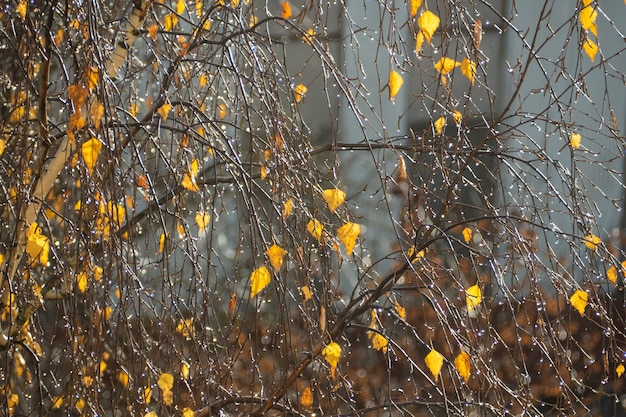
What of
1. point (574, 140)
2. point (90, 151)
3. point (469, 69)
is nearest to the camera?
point (90, 151)

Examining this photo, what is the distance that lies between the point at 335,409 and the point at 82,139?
2.23ft

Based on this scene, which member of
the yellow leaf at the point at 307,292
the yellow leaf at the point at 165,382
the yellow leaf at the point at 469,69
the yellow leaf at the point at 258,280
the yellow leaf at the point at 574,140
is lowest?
the yellow leaf at the point at 165,382

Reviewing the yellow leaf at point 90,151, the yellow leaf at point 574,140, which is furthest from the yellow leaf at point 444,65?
the yellow leaf at point 90,151

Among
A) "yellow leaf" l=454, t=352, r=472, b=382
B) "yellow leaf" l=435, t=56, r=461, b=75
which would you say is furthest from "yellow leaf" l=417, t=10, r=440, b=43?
"yellow leaf" l=454, t=352, r=472, b=382

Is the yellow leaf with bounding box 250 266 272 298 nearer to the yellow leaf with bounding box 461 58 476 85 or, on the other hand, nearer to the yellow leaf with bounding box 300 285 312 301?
the yellow leaf with bounding box 300 285 312 301

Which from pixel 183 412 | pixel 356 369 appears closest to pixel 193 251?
pixel 183 412

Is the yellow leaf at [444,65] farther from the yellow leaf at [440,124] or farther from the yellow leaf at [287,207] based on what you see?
the yellow leaf at [287,207]

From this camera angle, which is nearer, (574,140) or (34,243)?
(34,243)

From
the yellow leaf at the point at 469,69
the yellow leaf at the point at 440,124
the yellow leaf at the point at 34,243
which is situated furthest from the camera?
the yellow leaf at the point at 440,124

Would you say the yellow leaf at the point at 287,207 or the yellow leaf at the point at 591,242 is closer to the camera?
the yellow leaf at the point at 287,207

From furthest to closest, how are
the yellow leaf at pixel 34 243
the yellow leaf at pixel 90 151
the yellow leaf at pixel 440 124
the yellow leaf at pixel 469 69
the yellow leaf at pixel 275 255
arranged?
1. the yellow leaf at pixel 440 124
2. the yellow leaf at pixel 469 69
3. the yellow leaf at pixel 34 243
4. the yellow leaf at pixel 275 255
5. the yellow leaf at pixel 90 151

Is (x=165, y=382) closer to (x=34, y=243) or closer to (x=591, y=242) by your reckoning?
(x=34, y=243)

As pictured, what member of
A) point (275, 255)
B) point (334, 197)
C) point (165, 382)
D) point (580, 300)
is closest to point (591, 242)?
point (580, 300)

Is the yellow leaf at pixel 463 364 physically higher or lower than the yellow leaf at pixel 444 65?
lower
